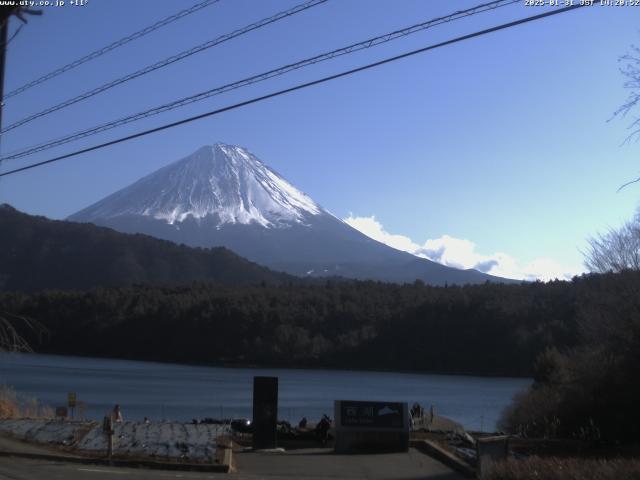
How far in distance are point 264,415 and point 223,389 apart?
47.8m

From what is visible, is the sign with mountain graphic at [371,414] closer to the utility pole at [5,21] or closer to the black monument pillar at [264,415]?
the black monument pillar at [264,415]

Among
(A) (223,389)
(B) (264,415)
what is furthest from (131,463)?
(A) (223,389)

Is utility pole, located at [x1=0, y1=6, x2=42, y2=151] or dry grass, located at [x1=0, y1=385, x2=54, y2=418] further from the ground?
utility pole, located at [x1=0, y1=6, x2=42, y2=151]

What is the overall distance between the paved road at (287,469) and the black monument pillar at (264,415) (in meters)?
0.59

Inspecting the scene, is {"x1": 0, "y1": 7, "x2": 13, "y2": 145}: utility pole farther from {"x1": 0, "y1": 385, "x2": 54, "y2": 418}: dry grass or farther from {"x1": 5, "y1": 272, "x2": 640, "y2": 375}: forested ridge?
{"x1": 5, "y1": 272, "x2": 640, "y2": 375}: forested ridge

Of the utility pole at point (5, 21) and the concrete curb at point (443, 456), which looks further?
the concrete curb at point (443, 456)

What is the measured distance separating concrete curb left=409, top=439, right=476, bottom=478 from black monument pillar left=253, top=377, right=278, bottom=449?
316cm

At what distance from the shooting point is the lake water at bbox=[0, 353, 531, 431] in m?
46.5

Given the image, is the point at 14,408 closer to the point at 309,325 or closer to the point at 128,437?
the point at 128,437

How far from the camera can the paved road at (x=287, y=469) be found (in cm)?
1420

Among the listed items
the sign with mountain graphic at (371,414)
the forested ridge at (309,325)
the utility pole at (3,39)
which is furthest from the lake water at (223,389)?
the utility pole at (3,39)

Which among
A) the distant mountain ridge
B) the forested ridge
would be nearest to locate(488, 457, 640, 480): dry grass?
the forested ridge

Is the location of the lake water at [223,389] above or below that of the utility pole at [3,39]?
below

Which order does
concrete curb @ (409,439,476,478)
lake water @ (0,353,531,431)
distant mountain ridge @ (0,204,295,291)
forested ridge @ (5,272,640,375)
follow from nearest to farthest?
1. concrete curb @ (409,439,476,478)
2. lake water @ (0,353,531,431)
3. forested ridge @ (5,272,640,375)
4. distant mountain ridge @ (0,204,295,291)
